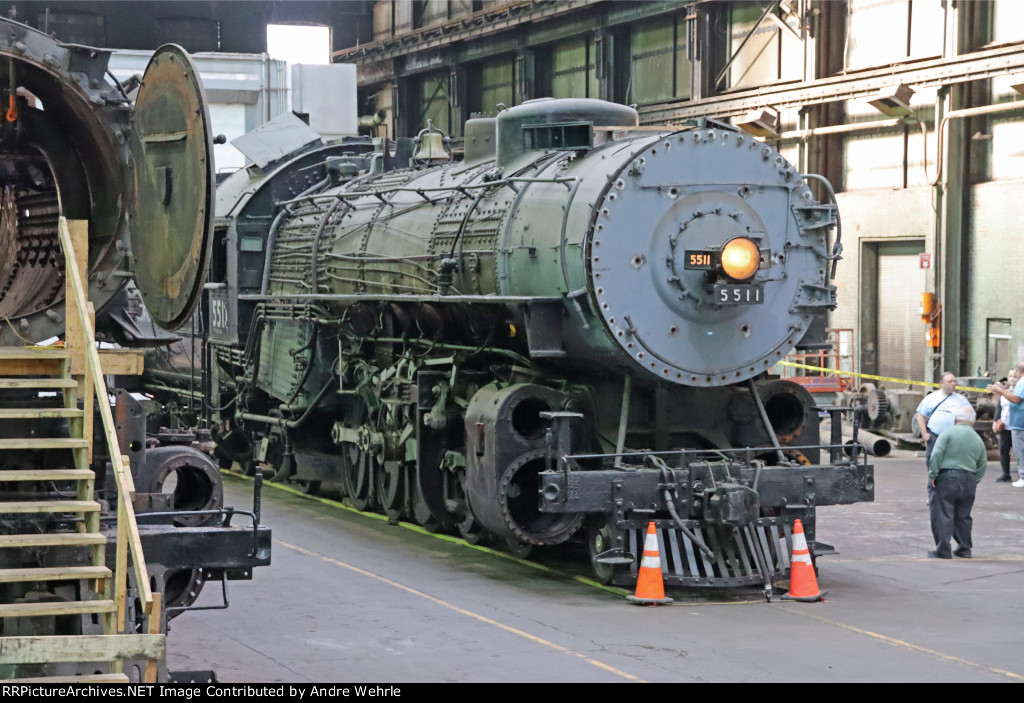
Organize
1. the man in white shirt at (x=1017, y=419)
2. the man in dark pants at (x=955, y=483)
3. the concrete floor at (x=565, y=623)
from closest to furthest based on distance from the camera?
the concrete floor at (x=565, y=623) < the man in dark pants at (x=955, y=483) < the man in white shirt at (x=1017, y=419)

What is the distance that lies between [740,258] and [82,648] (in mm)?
6155

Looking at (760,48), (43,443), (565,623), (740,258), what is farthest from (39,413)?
(760,48)

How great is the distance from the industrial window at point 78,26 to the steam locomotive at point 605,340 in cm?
2295

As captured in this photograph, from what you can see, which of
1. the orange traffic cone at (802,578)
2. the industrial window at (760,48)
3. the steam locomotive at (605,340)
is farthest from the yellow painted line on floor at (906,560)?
the industrial window at (760,48)

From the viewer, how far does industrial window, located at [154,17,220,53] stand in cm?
3597

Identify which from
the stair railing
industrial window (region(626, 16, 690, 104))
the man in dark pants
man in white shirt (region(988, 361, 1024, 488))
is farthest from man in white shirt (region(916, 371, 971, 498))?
industrial window (region(626, 16, 690, 104))

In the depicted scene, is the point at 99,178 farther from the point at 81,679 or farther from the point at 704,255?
the point at 704,255

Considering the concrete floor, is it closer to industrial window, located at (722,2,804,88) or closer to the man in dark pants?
the man in dark pants

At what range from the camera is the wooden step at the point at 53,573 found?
648 cm

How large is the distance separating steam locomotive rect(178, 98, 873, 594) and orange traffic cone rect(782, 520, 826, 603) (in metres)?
0.19

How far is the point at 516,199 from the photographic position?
11.7 meters

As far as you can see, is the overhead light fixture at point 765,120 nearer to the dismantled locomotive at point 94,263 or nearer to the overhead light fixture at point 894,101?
the overhead light fixture at point 894,101

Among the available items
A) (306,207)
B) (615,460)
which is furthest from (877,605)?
(306,207)

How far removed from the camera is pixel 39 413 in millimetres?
6887
